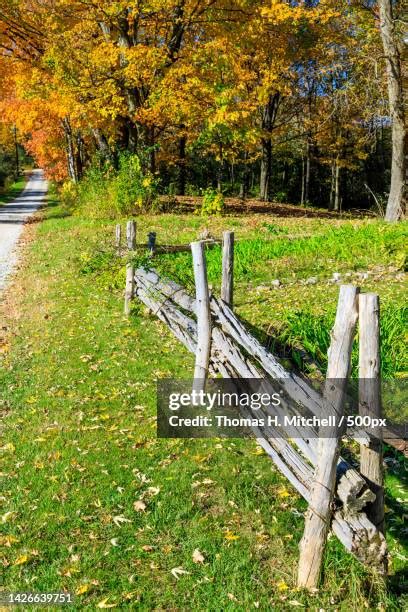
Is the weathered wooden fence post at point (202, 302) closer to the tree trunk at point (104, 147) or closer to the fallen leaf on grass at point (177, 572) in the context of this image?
the fallen leaf on grass at point (177, 572)

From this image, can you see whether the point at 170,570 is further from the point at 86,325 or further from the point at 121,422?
the point at 86,325

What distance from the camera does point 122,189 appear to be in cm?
1884

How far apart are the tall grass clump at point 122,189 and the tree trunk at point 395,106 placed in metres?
7.93

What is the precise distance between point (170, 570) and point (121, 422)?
235 cm

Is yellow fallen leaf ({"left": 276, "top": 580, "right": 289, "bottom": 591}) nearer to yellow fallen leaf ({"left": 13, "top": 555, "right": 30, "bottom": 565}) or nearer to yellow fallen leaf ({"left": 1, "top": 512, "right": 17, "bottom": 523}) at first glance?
yellow fallen leaf ({"left": 13, "top": 555, "right": 30, "bottom": 565})

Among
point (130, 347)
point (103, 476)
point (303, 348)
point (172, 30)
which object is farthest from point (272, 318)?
point (172, 30)

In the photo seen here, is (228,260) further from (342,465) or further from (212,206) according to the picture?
(212,206)

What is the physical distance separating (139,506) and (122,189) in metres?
15.5

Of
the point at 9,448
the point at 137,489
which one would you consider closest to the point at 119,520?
the point at 137,489

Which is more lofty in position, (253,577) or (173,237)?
(173,237)

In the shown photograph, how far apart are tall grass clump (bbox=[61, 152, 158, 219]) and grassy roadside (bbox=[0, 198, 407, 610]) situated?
979 centimetres

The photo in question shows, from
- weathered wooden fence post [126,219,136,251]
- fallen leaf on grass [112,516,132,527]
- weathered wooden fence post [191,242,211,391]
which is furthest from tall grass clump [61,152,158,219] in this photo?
fallen leaf on grass [112,516,132,527]

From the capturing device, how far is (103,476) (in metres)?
5.08

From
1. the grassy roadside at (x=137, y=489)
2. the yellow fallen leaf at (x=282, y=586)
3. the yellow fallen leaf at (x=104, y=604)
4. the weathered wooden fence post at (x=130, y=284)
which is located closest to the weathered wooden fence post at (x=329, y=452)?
the yellow fallen leaf at (x=282, y=586)
